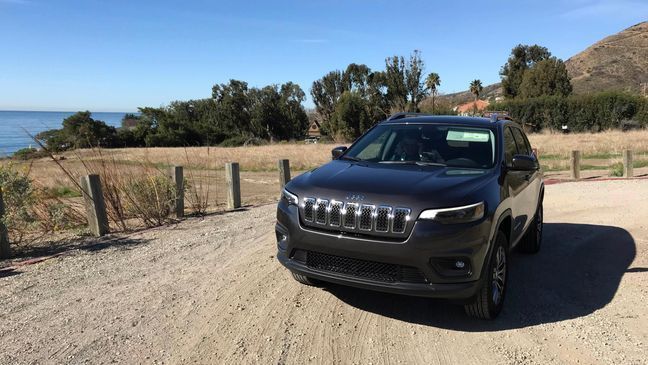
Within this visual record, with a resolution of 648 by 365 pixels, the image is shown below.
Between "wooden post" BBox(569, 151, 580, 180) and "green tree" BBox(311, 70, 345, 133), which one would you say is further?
"green tree" BBox(311, 70, 345, 133)

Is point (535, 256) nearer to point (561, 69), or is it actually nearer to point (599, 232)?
point (599, 232)

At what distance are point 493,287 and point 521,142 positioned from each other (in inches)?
109

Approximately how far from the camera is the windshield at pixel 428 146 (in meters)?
4.93

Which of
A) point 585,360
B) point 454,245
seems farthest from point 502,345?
point 454,245

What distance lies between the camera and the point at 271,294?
4820mm

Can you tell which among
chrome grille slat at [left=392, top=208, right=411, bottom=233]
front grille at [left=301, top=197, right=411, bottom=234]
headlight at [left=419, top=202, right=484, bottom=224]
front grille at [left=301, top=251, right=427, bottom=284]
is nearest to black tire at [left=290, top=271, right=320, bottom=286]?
front grille at [left=301, top=251, right=427, bottom=284]

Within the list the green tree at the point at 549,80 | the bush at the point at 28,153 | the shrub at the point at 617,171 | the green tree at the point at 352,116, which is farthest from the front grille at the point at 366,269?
the green tree at the point at 549,80

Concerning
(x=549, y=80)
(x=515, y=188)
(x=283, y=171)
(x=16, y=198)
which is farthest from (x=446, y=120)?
(x=549, y=80)

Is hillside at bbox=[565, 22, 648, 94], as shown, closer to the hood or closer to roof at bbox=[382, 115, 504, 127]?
roof at bbox=[382, 115, 504, 127]

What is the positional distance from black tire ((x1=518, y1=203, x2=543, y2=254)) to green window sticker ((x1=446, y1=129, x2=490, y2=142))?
1.70 metres

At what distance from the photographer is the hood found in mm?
3799

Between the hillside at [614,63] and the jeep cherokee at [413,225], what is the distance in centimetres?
7300

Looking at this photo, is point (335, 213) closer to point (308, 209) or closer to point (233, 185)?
point (308, 209)

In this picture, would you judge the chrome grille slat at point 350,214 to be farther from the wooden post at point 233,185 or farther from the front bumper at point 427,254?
the wooden post at point 233,185
